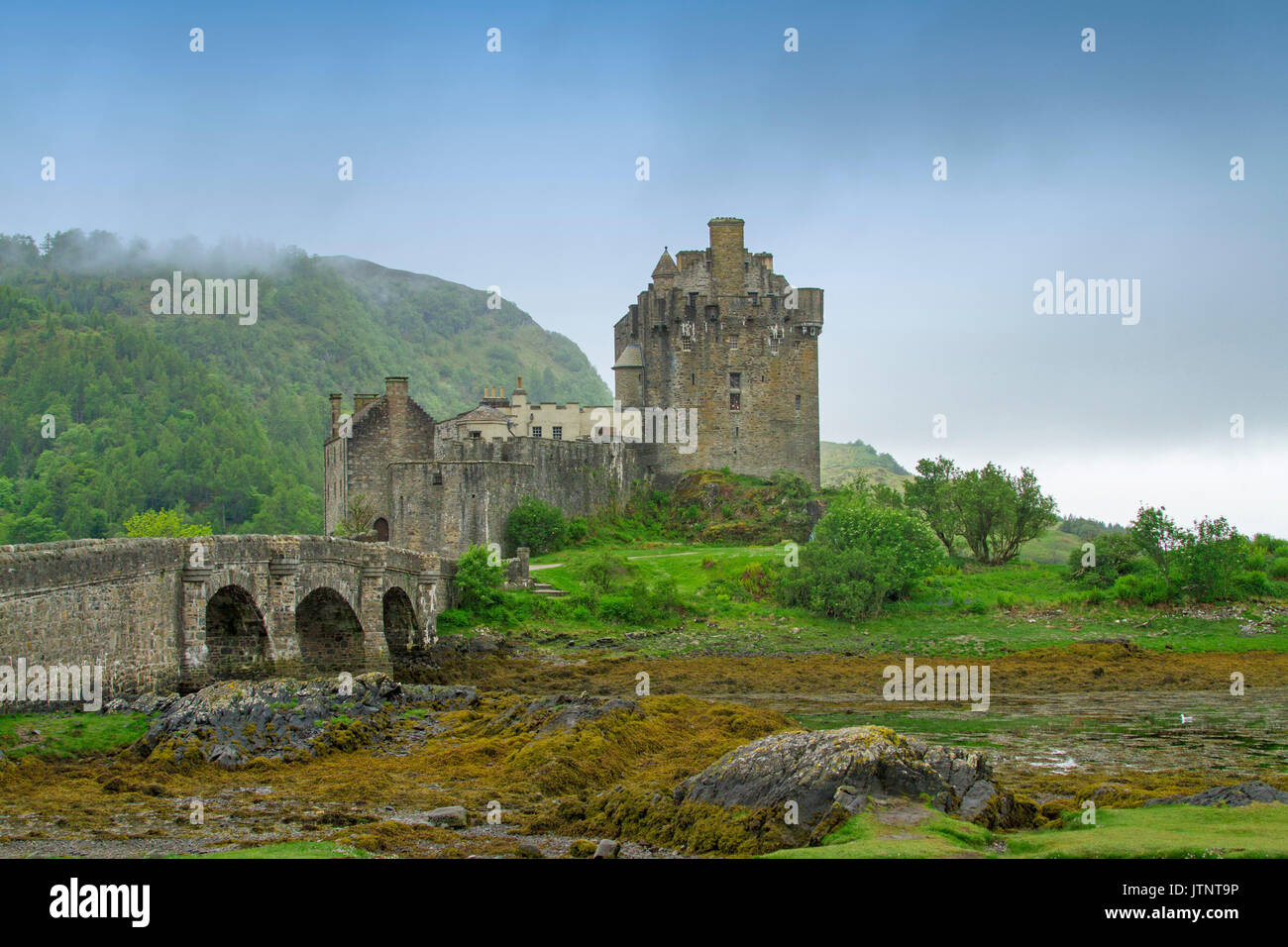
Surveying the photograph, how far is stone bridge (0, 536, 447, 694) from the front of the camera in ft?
76.0

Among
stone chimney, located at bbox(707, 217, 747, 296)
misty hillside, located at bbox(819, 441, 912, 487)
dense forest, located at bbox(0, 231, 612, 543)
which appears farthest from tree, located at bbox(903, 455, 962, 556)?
misty hillside, located at bbox(819, 441, 912, 487)

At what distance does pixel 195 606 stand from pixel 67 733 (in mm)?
5185

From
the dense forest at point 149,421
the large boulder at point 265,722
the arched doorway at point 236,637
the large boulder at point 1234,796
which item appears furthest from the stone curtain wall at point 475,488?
the dense forest at point 149,421

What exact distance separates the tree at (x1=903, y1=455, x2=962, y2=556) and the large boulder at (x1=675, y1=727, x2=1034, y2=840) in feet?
150

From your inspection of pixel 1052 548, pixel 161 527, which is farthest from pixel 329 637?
pixel 1052 548

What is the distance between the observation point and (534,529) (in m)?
59.4

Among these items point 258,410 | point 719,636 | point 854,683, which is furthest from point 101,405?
point 854,683

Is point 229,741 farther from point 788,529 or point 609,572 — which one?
point 788,529

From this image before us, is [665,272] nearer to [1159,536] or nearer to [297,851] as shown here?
[1159,536]

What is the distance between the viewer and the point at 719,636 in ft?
155

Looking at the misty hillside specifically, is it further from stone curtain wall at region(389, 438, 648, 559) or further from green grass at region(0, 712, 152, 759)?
green grass at region(0, 712, 152, 759)

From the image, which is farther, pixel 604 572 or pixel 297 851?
pixel 604 572

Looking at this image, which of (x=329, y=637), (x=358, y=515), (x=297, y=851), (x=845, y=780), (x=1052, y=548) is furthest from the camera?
(x=1052, y=548)

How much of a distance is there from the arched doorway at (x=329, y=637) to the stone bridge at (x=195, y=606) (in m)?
0.03
